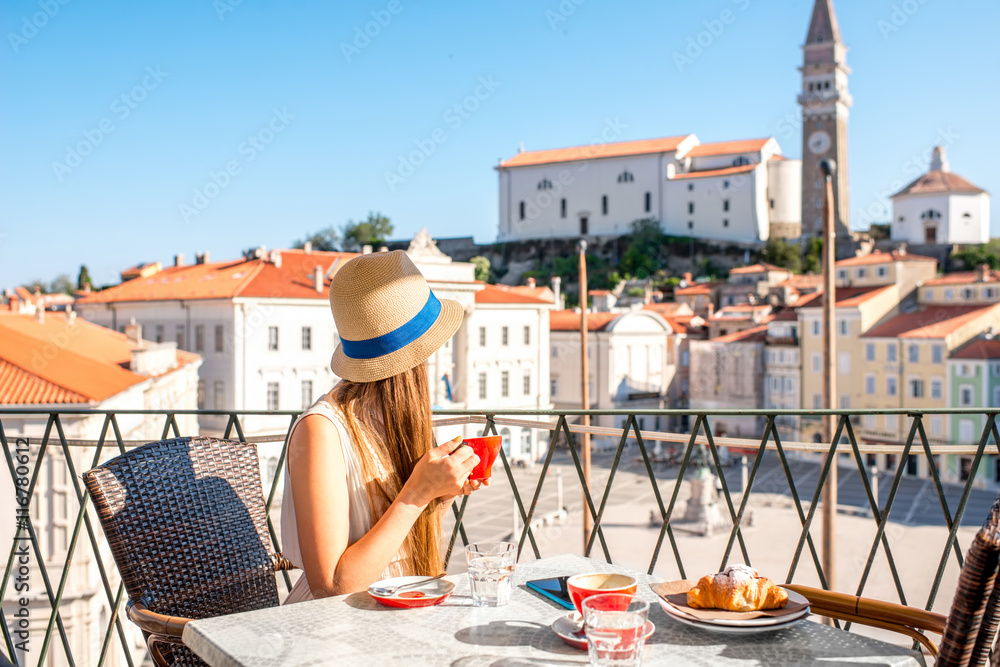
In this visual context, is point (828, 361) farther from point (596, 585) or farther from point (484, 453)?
point (596, 585)

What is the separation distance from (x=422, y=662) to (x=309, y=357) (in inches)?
1215

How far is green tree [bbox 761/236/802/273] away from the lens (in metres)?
65.9

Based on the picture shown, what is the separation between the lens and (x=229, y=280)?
1277 inches

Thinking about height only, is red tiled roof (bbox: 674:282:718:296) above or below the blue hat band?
above

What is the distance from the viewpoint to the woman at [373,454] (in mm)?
1997

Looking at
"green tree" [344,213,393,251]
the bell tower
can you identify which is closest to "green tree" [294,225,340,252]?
"green tree" [344,213,393,251]

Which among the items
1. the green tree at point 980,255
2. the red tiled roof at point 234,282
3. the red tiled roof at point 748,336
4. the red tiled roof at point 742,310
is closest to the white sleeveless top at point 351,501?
the red tiled roof at point 234,282

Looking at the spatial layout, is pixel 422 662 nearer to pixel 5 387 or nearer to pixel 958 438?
pixel 5 387

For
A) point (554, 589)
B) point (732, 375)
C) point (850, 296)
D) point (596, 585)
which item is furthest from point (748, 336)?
point (596, 585)

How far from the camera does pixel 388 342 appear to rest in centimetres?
220

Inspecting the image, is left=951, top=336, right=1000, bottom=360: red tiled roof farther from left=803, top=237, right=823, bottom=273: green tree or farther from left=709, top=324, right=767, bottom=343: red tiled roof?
left=803, top=237, right=823, bottom=273: green tree

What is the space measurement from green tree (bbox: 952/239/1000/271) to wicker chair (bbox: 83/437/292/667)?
64051 mm

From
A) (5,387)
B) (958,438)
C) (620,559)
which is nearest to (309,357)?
(620,559)

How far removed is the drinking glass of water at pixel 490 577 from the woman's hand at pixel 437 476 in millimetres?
185
